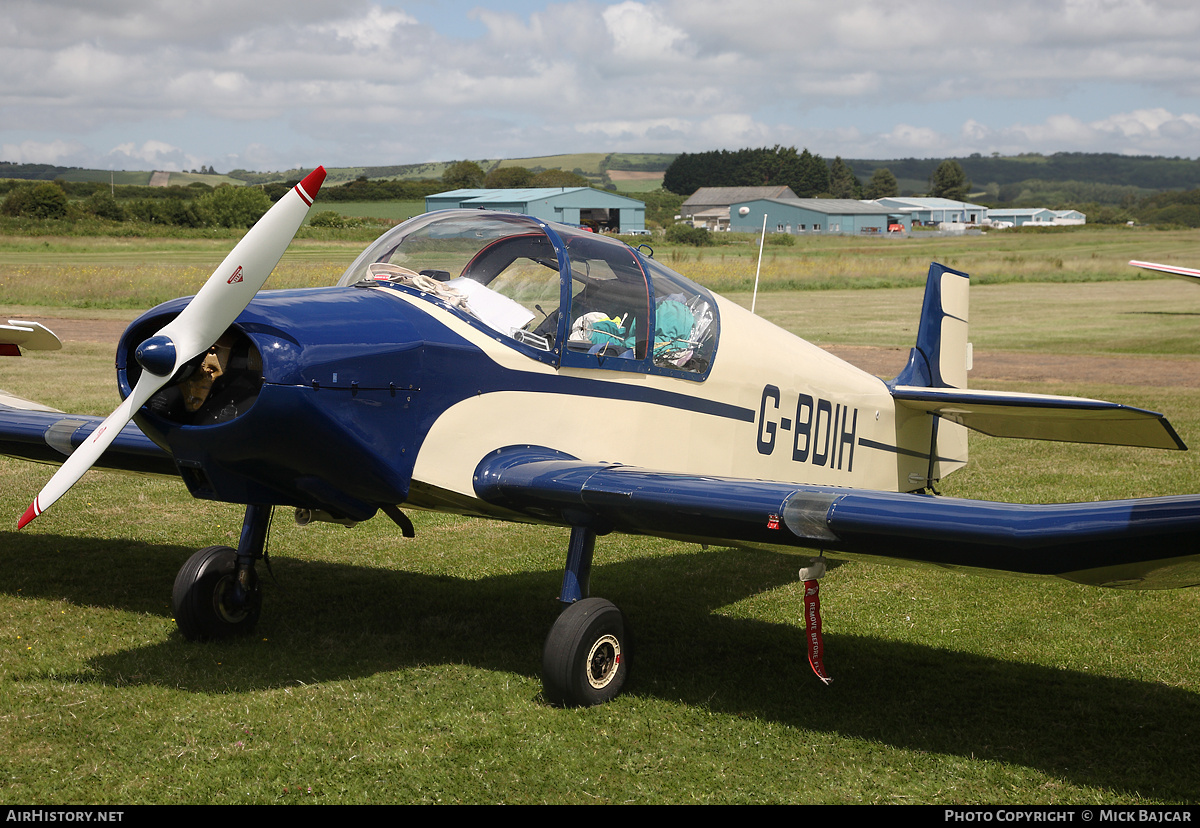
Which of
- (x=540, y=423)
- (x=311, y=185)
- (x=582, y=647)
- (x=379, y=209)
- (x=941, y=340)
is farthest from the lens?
(x=379, y=209)

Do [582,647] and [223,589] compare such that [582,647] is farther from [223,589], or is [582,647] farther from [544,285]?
[223,589]

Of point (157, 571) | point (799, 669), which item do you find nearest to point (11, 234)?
point (157, 571)

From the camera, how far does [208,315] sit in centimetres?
445

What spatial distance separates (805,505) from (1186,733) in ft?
7.59

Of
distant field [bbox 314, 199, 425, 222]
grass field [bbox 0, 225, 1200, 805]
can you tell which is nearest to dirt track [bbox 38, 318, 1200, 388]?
grass field [bbox 0, 225, 1200, 805]

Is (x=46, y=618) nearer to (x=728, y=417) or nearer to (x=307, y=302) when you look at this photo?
(x=307, y=302)

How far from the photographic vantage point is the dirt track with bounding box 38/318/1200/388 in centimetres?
1958

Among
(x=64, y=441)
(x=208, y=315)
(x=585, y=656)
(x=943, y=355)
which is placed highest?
(x=208, y=315)

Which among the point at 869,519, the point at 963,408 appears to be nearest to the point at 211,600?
the point at 869,519

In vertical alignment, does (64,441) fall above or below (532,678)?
above

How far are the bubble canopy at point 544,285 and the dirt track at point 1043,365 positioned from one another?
45.9 feet

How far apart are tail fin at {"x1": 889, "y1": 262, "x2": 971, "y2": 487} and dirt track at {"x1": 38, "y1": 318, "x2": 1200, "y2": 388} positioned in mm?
10581

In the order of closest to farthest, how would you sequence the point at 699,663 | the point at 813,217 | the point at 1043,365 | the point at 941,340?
the point at 699,663
the point at 941,340
the point at 1043,365
the point at 813,217

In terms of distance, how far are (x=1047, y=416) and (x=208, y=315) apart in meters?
4.92
